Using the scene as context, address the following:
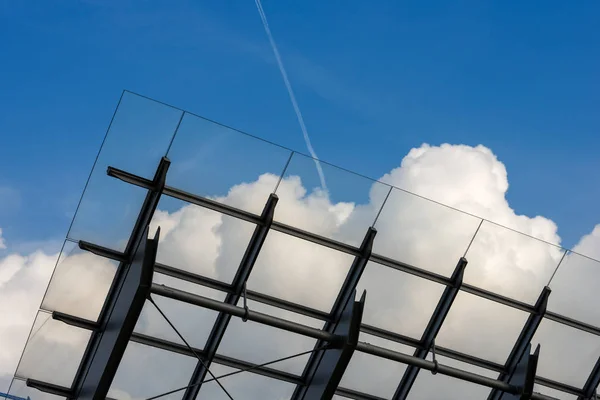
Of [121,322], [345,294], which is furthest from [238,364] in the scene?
[121,322]

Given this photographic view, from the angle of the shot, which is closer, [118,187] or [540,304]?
[118,187]

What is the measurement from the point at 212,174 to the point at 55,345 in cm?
493

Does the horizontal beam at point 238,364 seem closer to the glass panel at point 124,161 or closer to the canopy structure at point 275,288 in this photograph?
the canopy structure at point 275,288

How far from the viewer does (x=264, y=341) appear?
18641 mm

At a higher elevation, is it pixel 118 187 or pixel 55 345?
pixel 118 187

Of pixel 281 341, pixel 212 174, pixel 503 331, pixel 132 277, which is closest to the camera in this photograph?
pixel 132 277

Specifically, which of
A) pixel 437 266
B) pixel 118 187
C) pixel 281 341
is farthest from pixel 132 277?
pixel 437 266

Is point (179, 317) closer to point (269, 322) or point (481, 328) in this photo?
point (269, 322)

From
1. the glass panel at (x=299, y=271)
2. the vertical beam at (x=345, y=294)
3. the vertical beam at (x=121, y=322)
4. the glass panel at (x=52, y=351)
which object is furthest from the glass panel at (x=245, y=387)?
the glass panel at (x=52, y=351)

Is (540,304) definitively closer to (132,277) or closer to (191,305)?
(191,305)

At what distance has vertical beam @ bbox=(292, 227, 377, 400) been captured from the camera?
61.5 ft

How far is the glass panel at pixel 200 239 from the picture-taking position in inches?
688

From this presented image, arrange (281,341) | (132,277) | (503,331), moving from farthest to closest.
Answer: (503,331) < (281,341) < (132,277)

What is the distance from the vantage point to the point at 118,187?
55.7ft
